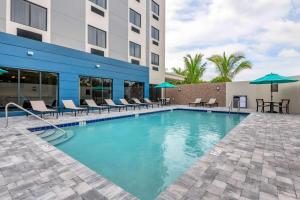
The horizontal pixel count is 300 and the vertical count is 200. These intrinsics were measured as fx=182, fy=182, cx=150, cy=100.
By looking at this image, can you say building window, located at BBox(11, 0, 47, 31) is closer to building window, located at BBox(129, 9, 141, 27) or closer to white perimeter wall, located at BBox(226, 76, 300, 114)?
building window, located at BBox(129, 9, 141, 27)

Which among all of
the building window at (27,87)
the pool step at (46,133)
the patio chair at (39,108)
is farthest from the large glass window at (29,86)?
the pool step at (46,133)

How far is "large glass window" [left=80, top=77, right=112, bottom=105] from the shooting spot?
12.3m

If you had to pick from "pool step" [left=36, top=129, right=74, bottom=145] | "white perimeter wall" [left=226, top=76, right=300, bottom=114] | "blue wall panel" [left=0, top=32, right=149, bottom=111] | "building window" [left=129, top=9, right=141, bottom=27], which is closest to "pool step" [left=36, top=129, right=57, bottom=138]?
"pool step" [left=36, top=129, right=74, bottom=145]

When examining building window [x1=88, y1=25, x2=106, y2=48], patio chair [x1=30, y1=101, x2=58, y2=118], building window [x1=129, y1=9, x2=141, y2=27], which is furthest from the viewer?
building window [x1=129, y1=9, x2=141, y2=27]

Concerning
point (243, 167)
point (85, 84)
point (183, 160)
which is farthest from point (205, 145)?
point (85, 84)

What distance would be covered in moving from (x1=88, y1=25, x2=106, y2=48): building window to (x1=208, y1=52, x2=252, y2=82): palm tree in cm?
1138

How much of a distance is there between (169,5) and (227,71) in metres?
10.7

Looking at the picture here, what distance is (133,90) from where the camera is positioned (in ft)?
55.8

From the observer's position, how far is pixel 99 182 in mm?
2559

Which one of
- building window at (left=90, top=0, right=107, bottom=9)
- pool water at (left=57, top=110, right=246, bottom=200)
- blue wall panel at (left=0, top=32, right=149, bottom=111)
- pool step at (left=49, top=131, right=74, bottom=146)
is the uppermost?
building window at (left=90, top=0, right=107, bottom=9)

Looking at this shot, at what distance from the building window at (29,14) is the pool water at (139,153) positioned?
626 cm

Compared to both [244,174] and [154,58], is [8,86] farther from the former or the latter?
[154,58]

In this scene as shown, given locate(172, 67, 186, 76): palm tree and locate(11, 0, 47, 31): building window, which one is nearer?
locate(11, 0, 47, 31): building window

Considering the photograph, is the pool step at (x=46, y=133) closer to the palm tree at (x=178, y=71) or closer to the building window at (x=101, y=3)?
the building window at (x=101, y=3)
